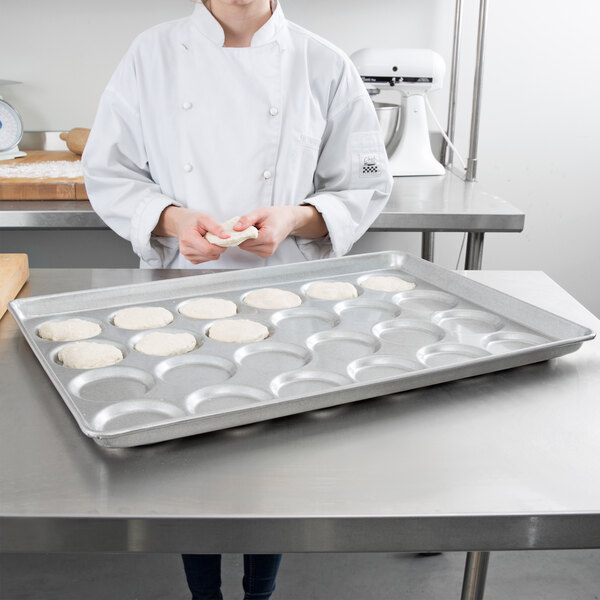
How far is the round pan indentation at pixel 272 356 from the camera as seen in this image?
0.84 metres

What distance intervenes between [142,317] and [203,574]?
1.94ft

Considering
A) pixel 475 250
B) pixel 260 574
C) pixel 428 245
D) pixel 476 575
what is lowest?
pixel 260 574

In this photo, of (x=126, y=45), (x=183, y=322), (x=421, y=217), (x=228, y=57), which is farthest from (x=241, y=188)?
(x=126, y=45)

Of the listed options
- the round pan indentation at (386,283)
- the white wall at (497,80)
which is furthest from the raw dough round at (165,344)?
the white wall at (497,80)

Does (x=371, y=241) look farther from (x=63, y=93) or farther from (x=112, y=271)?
(x=112, y=271)

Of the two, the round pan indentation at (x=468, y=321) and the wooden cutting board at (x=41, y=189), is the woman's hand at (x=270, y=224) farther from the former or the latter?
the wooden cutting board at (x=41, y=189)

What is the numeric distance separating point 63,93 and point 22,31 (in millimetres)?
241

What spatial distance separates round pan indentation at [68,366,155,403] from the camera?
76cm

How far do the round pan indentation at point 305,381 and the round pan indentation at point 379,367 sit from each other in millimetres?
24

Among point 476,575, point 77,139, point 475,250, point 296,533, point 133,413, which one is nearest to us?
point 296,533

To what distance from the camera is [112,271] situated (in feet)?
4.16

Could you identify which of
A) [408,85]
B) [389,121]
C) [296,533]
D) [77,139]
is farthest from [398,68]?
[296,533]

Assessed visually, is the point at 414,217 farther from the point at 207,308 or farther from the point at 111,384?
the point at 111,384

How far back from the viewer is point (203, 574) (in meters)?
1.32
